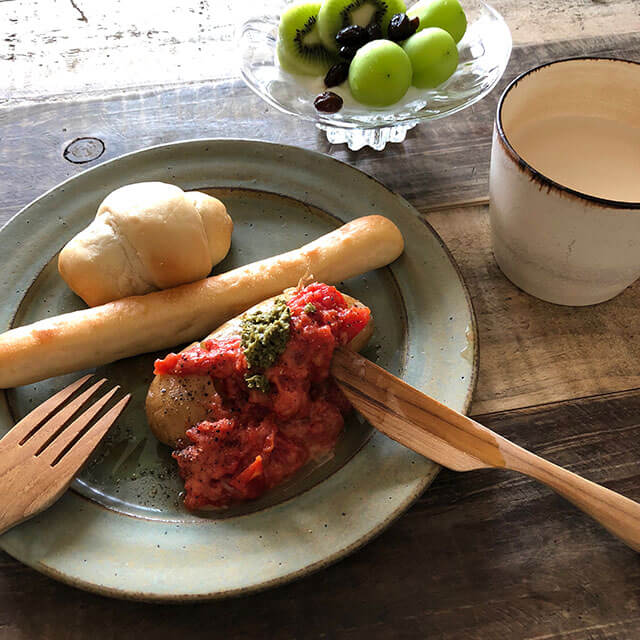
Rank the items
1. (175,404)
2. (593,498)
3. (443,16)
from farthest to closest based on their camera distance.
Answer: (443,16) < (175,404) < (593,498)

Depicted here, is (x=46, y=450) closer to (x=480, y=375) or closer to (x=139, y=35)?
(x=480, y=375)

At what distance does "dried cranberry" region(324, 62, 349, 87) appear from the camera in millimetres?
1458

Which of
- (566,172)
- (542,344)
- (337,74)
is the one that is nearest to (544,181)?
(566,172)

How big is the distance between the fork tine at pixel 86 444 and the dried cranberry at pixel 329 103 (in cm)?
78

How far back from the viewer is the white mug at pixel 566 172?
3.75ft

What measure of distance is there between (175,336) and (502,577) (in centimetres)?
71

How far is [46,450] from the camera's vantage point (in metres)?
1.00

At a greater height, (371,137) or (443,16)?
(443,16)

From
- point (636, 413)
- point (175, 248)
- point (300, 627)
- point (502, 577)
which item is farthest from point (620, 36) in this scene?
point (300, 627)

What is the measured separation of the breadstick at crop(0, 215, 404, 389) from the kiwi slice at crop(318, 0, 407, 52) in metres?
0.50

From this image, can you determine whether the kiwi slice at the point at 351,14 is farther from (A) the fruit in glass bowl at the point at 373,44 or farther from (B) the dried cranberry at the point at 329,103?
(B) the dried cranberry at the point at 329,103

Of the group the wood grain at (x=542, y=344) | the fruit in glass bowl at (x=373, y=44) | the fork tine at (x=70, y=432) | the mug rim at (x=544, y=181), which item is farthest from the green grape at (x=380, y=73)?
the fork tine at (x=70, y=432)

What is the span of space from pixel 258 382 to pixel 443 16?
1022mm

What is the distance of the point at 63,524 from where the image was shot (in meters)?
0.96
